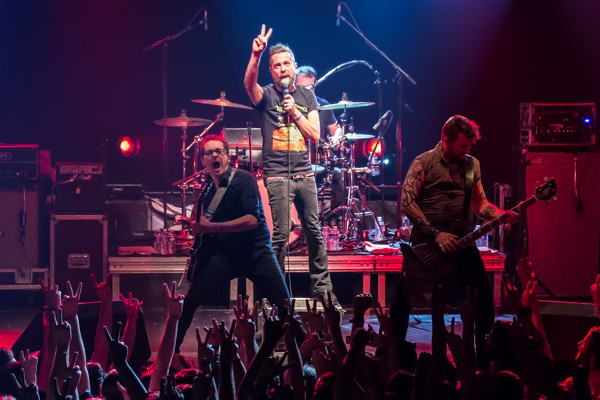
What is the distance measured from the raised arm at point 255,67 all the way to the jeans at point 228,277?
5.22 feet

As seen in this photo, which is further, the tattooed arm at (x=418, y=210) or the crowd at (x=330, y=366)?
the tattooed arm at (x=418, y=210)

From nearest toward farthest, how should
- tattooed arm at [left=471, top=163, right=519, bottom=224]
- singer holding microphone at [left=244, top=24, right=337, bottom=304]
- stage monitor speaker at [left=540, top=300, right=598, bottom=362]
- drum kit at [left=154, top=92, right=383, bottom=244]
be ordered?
stage monitor speaker at [left=540, top=300, right=598, bottom=362] → tattooed arm at [left=471, top=163, right=519, bottom=224] → singer holding microphone at [left=244, top=24, right=337, bottom=304] → drum kit at [left=154, top=92, right=383, bottom=244]

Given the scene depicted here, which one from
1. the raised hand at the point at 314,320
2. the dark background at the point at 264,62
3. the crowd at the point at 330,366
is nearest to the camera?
the crowd at the point at 330,366

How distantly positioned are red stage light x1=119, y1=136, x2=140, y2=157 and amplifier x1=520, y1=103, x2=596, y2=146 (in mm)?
4887

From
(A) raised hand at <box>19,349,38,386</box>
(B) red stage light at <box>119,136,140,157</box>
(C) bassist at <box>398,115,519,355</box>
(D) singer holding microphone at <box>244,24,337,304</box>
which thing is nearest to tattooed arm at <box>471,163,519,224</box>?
(C) bassist at <box>398,115,519,355</box>

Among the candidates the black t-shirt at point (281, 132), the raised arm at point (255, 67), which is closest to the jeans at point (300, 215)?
the black t-shirt at point (281, 132)

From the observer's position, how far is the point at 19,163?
8.91 metres

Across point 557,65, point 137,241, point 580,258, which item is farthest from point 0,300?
point 557,65

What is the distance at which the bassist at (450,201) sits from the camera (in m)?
5.41

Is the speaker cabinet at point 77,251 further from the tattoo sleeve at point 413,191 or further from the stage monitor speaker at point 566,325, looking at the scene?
the stage monitor speaker at point 566,325

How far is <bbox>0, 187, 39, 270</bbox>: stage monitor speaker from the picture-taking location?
8773 millimetres

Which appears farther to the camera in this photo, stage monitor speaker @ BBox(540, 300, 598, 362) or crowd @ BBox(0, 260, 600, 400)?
stage monitor speaker @ BBox(540, 300, 598, 362)

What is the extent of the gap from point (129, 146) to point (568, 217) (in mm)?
5435

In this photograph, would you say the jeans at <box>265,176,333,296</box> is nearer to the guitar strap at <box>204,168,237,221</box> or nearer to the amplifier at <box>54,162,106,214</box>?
the guitar strap at <box>204,168,237,221</box>
